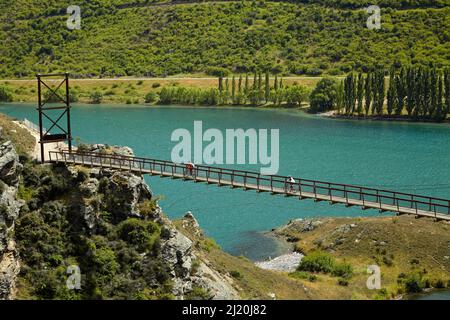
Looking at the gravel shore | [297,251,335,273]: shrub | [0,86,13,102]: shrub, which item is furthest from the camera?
[0,86,13,102]: shrub

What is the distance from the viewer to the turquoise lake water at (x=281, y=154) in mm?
73688

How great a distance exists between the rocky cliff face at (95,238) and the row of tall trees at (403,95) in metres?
101

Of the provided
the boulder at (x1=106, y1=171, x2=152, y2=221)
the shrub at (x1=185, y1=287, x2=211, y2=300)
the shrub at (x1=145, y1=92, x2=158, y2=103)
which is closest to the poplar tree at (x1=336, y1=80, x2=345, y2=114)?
the shrub at (x1=145, y1=92, x2=158, y2=103)

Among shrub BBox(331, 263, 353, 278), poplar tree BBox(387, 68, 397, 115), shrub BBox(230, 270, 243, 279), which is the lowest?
shrub BBox(331, 263, 353, 278)

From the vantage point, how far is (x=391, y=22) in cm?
19475

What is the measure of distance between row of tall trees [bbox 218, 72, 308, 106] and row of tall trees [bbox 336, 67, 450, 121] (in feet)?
59.0

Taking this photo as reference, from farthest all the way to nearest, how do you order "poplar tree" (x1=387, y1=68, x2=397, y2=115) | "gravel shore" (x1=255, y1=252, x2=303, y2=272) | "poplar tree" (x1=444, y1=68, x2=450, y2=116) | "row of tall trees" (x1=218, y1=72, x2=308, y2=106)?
"row of tall trees" (x1=218, y1=72, x2=308, y2=106) → "poplar tree" (x1=387, y1=68, x2=397, y2=115) → "poplar tree" (x1=444, y1=68, x2=450, y2=116) → "gravel shore" (x1=255, y1=252, x2=303, y2=272)

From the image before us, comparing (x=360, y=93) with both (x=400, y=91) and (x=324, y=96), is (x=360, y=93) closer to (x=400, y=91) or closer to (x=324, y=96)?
(x=400, y=91)

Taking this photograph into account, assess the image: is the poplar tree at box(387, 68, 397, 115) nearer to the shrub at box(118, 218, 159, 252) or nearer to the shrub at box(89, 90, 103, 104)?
the shrub at box(89, 90, 103, 104)

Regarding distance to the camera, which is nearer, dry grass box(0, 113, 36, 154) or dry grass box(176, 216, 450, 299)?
dry grass box(0, 113, 36, 154)

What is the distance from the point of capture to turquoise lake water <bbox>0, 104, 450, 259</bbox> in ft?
242

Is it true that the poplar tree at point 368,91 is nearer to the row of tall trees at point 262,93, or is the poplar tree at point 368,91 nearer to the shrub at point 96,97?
the row of tall trees at point 262,93

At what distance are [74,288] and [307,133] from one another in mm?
87074
